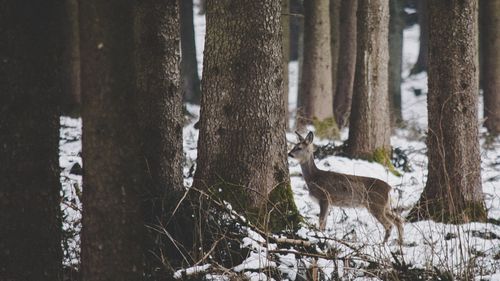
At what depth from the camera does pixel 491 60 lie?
16812 mm

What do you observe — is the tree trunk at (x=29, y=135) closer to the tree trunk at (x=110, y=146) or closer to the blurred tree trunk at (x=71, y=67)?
the tree trunk at (x=110, y=146)

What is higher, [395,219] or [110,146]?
[110,146]

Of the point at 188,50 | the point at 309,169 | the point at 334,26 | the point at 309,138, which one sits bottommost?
the point at 309,169

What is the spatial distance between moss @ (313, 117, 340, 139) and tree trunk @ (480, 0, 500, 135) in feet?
11.9

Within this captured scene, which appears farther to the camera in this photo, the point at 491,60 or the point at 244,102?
the point at 491,60

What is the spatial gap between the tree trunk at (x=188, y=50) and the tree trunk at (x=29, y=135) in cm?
1932

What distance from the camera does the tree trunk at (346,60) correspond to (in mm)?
18469

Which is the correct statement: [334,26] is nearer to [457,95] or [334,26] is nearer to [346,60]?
[346,60]

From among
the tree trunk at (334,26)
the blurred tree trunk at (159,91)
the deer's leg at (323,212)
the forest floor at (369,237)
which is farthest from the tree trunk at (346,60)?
the blurred tree trunk at (159,91)

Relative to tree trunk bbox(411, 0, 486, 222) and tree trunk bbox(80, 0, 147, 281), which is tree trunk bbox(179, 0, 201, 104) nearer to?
tree trunk bbox(411, 0, 486, 222)

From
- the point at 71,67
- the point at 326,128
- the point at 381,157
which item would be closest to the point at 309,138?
the point at 381,157

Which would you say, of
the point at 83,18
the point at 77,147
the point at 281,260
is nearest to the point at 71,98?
the point at 77,147

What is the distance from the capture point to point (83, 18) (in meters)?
3.78

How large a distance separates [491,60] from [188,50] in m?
10.8
